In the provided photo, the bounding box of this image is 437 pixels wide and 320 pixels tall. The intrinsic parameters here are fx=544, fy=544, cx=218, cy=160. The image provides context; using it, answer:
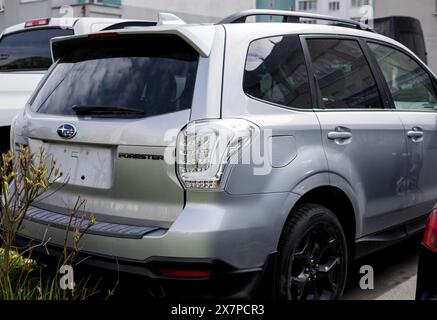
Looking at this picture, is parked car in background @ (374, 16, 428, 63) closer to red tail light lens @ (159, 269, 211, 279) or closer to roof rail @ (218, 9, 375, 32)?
roof rail @ (218, 9, 375, 32)

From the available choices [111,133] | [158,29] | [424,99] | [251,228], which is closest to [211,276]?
[251,228]

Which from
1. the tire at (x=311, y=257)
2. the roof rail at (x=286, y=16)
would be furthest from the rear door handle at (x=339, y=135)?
the roof rail at (x=286, y=16)

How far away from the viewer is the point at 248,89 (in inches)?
112

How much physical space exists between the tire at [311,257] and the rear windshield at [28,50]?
13.1ft

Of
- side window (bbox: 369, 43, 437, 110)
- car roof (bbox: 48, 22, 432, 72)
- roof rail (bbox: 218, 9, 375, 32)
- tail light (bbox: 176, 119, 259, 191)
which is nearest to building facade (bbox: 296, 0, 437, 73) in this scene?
side window (bbox: 369, 43, 437, 110)

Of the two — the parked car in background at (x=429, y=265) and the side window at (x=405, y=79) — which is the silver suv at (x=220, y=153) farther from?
the parked car in background at (x=429, y=265)

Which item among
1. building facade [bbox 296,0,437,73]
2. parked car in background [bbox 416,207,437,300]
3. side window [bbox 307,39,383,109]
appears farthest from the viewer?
building facade [bbox 296,0,437,73]

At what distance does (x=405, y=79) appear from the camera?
4.24 meters

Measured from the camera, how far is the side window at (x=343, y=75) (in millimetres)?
3340

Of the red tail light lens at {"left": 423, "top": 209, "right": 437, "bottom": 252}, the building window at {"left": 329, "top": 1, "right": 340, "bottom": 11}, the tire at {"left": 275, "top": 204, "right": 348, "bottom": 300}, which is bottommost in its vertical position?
the building window at {"left": 329, "top": 1, "right": 340, "bottom": 11}

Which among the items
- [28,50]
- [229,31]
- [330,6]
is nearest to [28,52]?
[28,50]

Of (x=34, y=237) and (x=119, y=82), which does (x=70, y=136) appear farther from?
(x=34, y=237)

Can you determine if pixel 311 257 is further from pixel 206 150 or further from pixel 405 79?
pixel 405 79

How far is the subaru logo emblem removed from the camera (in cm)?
297
